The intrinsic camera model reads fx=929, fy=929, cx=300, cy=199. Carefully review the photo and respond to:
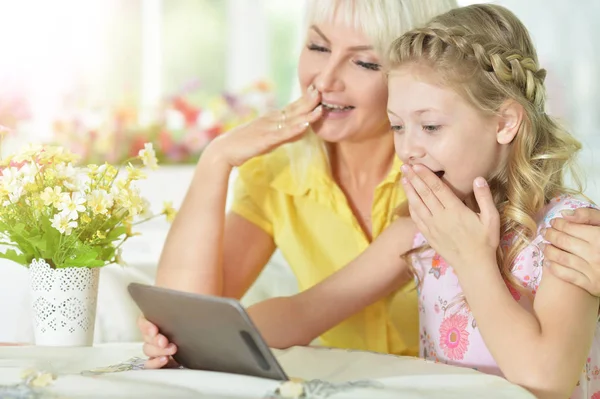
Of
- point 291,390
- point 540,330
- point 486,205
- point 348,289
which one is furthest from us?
point 348,289

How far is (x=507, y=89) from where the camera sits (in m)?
1.81

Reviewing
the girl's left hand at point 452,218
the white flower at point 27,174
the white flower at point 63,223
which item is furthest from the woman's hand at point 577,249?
the white flower at point 27,174

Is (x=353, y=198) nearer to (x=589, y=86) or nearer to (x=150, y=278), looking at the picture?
(x=150, y=278)

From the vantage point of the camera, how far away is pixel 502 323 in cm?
156

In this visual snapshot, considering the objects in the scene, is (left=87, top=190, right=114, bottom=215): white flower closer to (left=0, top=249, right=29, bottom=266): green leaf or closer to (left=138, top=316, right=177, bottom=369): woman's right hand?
(left=0, top=249, right=29, bottom=266): green leaf

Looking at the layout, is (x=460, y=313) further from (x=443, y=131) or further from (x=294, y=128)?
(x=294, y=128)

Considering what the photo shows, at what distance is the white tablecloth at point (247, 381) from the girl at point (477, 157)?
0.23 meters

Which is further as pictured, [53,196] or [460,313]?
[460,313]

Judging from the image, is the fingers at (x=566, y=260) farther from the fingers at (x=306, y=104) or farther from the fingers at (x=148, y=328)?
the fingers at (x=306, y=104)

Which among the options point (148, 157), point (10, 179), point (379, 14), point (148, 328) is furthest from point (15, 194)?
point (379, 14)

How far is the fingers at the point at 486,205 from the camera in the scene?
5.49 feet

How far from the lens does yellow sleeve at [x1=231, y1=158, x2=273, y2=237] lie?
251 cm

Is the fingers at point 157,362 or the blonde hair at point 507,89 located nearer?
the fingers at point 157,362

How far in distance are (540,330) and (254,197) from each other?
1.12 metres
